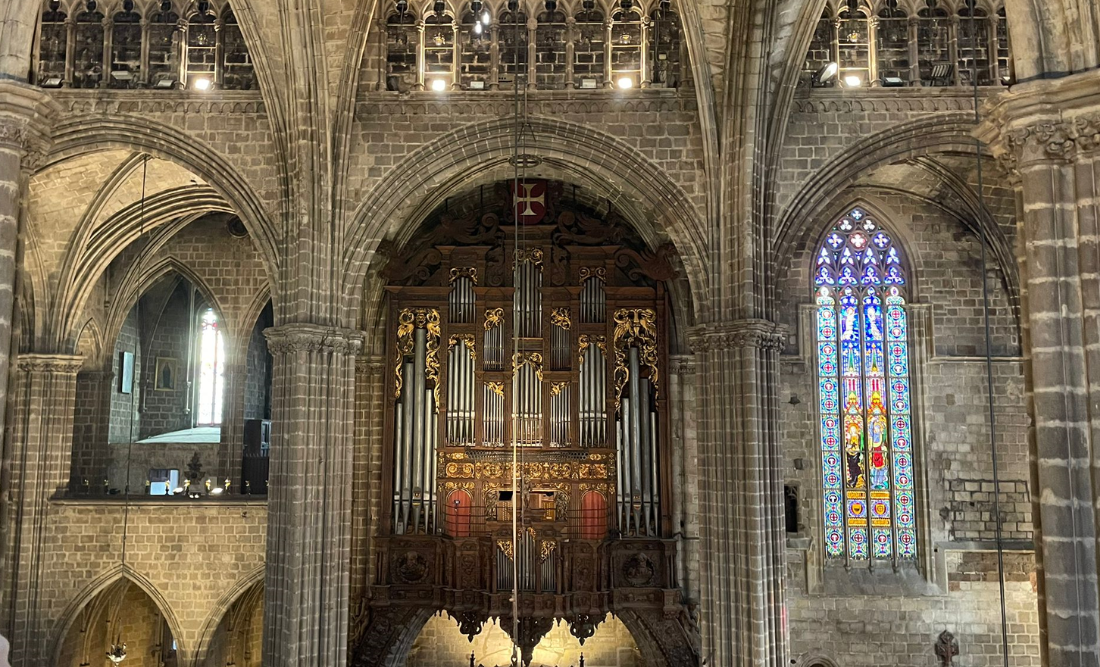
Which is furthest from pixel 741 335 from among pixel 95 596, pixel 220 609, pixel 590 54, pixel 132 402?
pixel 132 402

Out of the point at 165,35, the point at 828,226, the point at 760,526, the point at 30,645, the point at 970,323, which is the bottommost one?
the point at 30,645

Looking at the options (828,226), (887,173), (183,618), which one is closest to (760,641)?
(828,226)

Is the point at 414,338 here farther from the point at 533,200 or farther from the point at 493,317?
the point at 533,200

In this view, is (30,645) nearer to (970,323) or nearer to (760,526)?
(760,526)

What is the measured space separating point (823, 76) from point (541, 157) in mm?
4565

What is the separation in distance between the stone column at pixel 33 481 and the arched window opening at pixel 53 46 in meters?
6.08

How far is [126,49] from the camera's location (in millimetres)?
14773

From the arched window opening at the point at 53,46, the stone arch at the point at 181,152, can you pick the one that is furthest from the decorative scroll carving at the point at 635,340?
the arched window opening at the point at 53,46

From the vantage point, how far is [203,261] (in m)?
20.8

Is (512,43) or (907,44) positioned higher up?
(512,43)

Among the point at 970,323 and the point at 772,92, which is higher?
the point at 772,92

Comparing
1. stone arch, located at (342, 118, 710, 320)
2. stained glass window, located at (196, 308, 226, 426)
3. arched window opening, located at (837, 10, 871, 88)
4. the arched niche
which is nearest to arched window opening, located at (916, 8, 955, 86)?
arched window opening, located at (837, 10, 871, 88)

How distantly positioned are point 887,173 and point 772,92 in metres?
4.62

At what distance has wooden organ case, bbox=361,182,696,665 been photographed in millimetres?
17297
